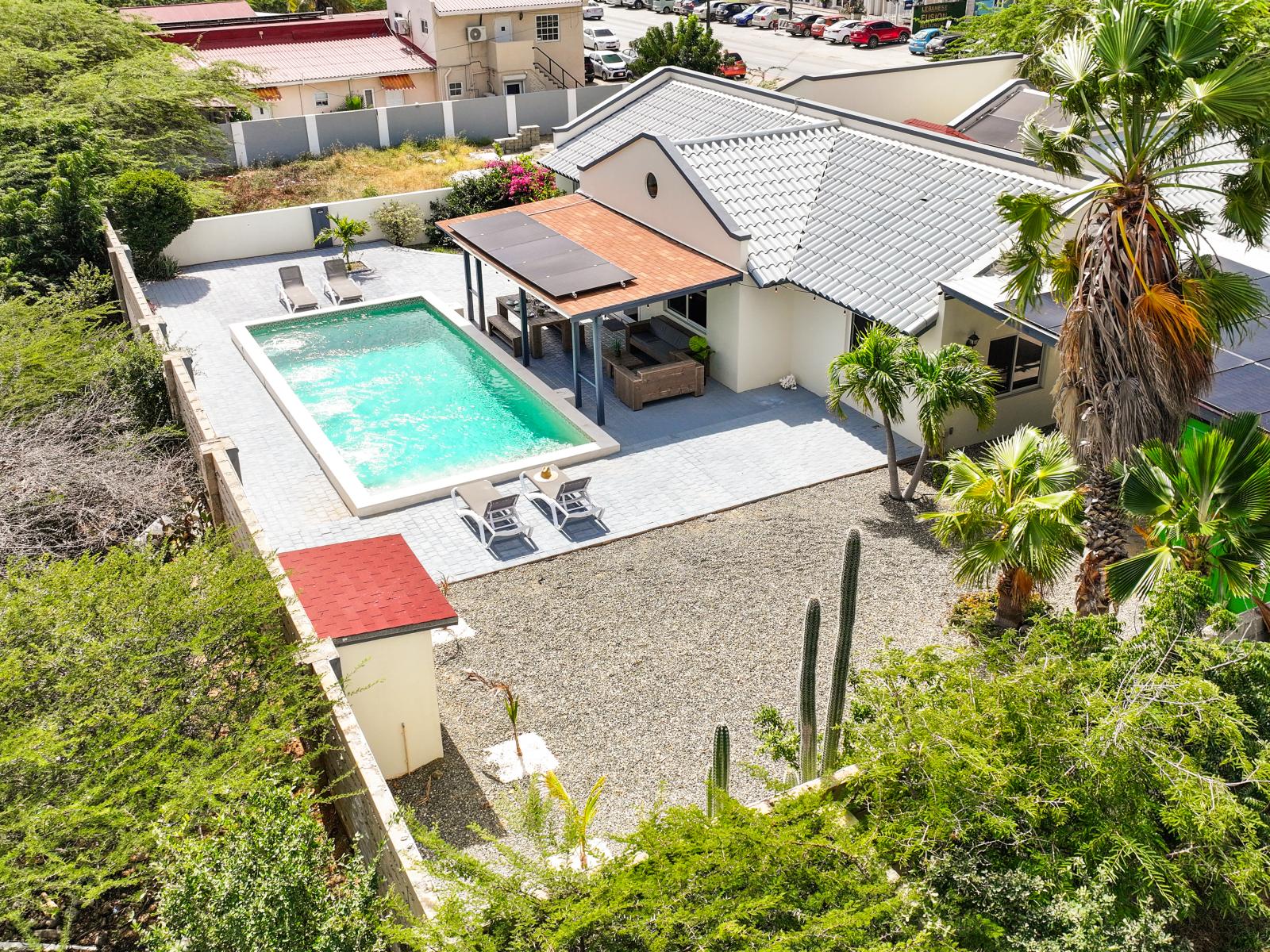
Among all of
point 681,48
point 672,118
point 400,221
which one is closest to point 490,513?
point 672,118

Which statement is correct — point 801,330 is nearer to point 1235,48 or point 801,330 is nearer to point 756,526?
point 756,526

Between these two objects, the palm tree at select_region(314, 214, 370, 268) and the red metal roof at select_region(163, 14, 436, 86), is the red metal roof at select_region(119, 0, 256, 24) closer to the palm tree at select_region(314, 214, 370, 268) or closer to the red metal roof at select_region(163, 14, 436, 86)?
the red metal roof at select_region(163, 14, 436, 86)

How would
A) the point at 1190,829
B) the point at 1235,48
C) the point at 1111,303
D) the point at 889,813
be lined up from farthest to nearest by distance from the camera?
the point at 1111,303 < the point at 1235,48 < the point at 889,813 < the point at 1190,829

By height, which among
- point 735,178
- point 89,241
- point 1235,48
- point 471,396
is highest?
point 1235,48

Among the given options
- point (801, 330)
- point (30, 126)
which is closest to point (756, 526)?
point (801, 330)

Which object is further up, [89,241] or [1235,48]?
[1235,48]

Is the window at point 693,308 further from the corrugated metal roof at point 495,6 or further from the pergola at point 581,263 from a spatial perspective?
the corrugated metal roof at point 495,6

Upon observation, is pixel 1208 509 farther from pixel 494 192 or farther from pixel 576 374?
pixel 494 192
